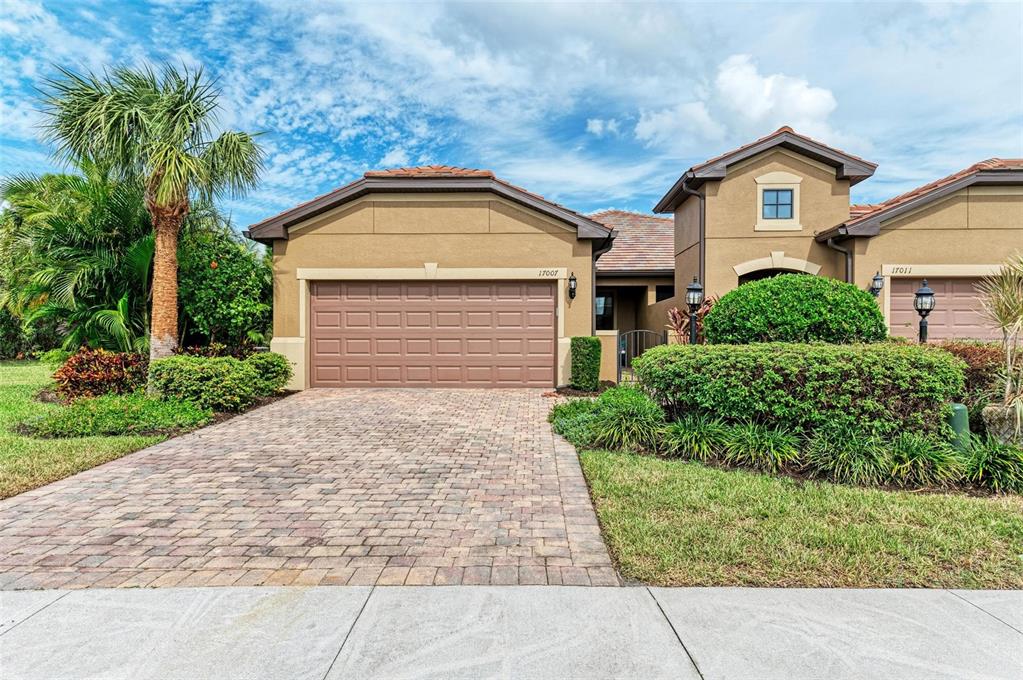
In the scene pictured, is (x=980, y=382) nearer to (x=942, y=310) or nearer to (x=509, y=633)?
(x=509, y=633)

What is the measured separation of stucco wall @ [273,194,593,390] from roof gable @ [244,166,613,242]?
0.68 ft

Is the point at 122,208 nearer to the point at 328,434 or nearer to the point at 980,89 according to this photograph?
the point at 328,434

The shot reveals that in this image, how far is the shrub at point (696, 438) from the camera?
20.4 feet

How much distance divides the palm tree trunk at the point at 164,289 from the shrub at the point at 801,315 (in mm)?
9717

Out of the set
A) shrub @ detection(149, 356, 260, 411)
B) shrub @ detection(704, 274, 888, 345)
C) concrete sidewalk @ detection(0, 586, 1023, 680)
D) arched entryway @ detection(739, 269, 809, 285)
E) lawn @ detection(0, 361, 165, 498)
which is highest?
arched entryway @ detection(739, 269, 809, 285)

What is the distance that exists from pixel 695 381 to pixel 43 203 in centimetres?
1393

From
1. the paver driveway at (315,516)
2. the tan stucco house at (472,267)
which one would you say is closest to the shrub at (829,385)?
the paver driveway at (315,516)

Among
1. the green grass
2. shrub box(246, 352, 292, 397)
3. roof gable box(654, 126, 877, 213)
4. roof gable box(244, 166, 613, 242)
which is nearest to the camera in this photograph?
the green grass

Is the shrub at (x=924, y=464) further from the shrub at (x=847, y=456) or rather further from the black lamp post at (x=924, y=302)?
the black lamp post at (x=924, y=302)

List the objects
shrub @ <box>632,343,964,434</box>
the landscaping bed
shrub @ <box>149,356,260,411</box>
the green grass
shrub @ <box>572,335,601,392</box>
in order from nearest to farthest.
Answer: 1. the green grass
2. shrub @ <box>632,343,964,434</box>
3. the landscaping bed
4. shrub @ <box>149,356,260,411</box>
5. shrub @ <box>572,335,601,392</box>

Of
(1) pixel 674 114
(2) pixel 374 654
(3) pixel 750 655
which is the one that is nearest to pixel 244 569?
(2) pixel 374 654

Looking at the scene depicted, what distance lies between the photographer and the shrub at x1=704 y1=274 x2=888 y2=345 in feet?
22.4

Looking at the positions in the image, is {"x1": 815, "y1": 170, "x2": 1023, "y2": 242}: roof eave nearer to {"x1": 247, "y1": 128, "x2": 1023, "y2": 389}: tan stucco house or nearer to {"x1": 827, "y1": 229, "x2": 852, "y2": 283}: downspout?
{"x1": 247, "y1": 128, "x2": 1023, "y2": 389}: tan stucco house

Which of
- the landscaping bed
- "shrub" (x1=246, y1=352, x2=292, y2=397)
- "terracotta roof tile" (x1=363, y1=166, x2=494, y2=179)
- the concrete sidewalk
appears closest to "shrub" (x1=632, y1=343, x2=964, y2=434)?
the concrete sidewalk
